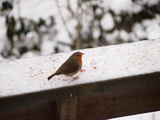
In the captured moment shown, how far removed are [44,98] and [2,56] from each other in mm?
2725

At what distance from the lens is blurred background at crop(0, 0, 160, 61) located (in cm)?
414

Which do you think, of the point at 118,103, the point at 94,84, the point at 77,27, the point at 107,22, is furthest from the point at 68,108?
the point at 107,22

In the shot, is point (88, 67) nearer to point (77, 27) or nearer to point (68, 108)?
point (68, 108)

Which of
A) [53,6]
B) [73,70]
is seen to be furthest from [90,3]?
Result: [73,70]

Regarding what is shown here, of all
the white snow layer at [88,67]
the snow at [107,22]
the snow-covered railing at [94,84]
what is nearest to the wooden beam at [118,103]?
the snow-covered railing at [94,84]

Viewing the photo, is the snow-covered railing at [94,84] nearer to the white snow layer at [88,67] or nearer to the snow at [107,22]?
the white snow layer at [88,67]

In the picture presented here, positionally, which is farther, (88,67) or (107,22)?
(107,22)

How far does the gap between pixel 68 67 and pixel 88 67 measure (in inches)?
6.9

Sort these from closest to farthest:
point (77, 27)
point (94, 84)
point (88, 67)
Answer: point (94, 84) → point (88, 67) → point (77, 27)

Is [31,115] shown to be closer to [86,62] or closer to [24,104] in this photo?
[24,104]

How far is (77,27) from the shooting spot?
13.8 ft

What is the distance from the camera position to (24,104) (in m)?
1.40

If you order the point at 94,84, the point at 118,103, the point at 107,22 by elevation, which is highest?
the point at 107,22

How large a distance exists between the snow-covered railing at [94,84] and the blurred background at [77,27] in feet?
7.82
